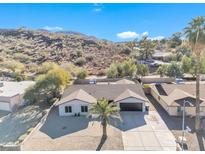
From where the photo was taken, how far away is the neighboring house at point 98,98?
21203 millimetres

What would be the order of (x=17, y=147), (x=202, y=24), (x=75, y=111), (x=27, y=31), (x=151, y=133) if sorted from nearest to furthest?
(x=17, y=147) < (x=202, y=24) < (x=151, y=133) < (x=75, y=111) < (x=27, y=31)

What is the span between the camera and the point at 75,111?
21.3m

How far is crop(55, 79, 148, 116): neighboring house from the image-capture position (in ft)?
69.6

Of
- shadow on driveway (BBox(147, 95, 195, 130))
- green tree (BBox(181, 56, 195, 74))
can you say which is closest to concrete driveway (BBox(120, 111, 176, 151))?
shadow on driveway (BBox(147, 95, 195, 130))

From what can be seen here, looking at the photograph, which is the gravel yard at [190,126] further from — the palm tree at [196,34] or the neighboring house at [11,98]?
the neighboring house at [11,98]

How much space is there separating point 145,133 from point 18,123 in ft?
38.7

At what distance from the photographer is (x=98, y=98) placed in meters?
22.8

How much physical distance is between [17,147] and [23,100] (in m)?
13.4

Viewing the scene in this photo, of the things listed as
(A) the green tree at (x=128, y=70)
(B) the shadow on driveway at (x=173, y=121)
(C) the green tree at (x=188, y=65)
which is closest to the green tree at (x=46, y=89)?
(B) the shadow on driveway at (x=173, y=121)

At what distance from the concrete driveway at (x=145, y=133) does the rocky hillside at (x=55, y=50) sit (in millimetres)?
31506

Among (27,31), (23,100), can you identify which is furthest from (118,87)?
(27,31)

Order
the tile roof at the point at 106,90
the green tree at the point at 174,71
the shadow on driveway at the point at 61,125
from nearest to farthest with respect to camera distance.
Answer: the shadow on driveway at the point at 61,125 → the tile roof at the point at 106,90 → the green tree at the point at 174,71

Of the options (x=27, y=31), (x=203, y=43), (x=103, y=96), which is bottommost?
(x=103, y=96)

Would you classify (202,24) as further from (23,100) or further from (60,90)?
(23,100)
